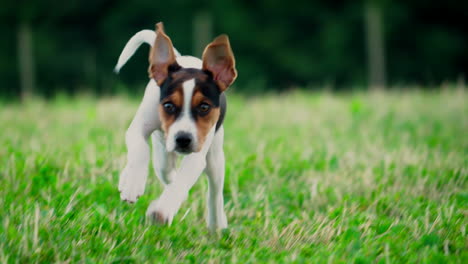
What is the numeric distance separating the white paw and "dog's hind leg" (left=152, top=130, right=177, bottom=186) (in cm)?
42

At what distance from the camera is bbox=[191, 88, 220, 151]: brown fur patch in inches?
115

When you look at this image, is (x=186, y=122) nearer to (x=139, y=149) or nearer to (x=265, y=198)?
(x=139, y=149)

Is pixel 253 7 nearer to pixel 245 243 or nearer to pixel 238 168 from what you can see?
pixel 238 168

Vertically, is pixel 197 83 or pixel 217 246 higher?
pixel 197 83

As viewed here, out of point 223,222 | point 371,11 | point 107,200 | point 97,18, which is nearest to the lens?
point 223,222

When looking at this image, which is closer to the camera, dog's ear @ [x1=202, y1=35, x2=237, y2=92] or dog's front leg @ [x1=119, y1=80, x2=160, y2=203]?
dog's front leg @ [x1=119, y1=80, x2=160, y2=203]

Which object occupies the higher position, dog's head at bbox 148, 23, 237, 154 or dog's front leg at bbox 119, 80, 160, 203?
dog's head at bbox 148, 23, 237, 154

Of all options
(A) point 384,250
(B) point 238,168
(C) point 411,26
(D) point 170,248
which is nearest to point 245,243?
(D) point 170,248

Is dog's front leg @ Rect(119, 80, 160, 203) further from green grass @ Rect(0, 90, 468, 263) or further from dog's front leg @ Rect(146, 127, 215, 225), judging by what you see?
green grass @ Rect(0, 90, 468, 263)

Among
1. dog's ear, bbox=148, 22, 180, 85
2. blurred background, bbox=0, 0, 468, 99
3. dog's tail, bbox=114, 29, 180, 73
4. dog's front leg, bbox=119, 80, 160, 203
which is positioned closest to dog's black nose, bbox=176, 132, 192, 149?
dog's front leg, bbox=119, 80, 160, 203

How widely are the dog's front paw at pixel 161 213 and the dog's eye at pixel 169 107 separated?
458mm

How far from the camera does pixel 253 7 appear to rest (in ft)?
70.6

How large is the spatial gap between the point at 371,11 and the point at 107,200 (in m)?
15.5

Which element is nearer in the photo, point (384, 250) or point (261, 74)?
point (384, 250)
